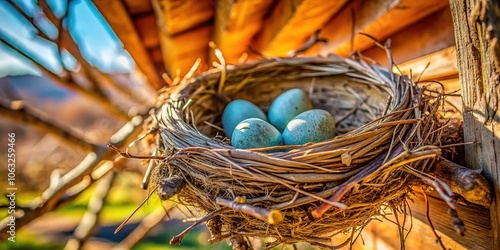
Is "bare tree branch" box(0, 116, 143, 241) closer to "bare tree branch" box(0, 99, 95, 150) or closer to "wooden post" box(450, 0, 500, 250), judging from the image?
"bare tree branch" box(0, 99, 95, 150)

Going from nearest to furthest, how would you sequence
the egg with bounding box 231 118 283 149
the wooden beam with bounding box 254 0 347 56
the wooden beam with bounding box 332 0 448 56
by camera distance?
the egg with bounding box 231 118 283 149 < the wooden beam with bounding box 332 0 448 56 < the wooden beam with bounding box 254 0 347 56

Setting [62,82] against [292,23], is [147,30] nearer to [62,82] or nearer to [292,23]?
[62,82]

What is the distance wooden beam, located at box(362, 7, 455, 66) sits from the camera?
908mm

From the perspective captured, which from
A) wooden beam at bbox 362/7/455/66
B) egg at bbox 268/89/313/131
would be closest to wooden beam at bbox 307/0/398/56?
wooden beam at bbox 362/7/455/66

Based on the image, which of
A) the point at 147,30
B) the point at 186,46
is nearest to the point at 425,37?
the point at 186,46

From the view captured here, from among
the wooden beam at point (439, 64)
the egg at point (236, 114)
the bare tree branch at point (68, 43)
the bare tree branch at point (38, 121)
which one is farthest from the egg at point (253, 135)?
the bare tree branch at point (68, 43)

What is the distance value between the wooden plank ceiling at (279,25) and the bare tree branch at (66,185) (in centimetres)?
33

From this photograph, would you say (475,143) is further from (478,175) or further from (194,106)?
(194,106)

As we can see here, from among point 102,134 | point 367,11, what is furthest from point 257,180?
point 102,134

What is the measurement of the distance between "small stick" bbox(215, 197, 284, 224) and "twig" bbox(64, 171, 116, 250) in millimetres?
1393

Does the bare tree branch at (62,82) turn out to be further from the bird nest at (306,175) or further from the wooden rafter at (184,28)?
the bird nest at (306,175)

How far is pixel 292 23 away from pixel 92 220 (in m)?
1.27

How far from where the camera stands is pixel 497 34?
1.50ft

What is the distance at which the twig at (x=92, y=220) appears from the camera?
175 cm
